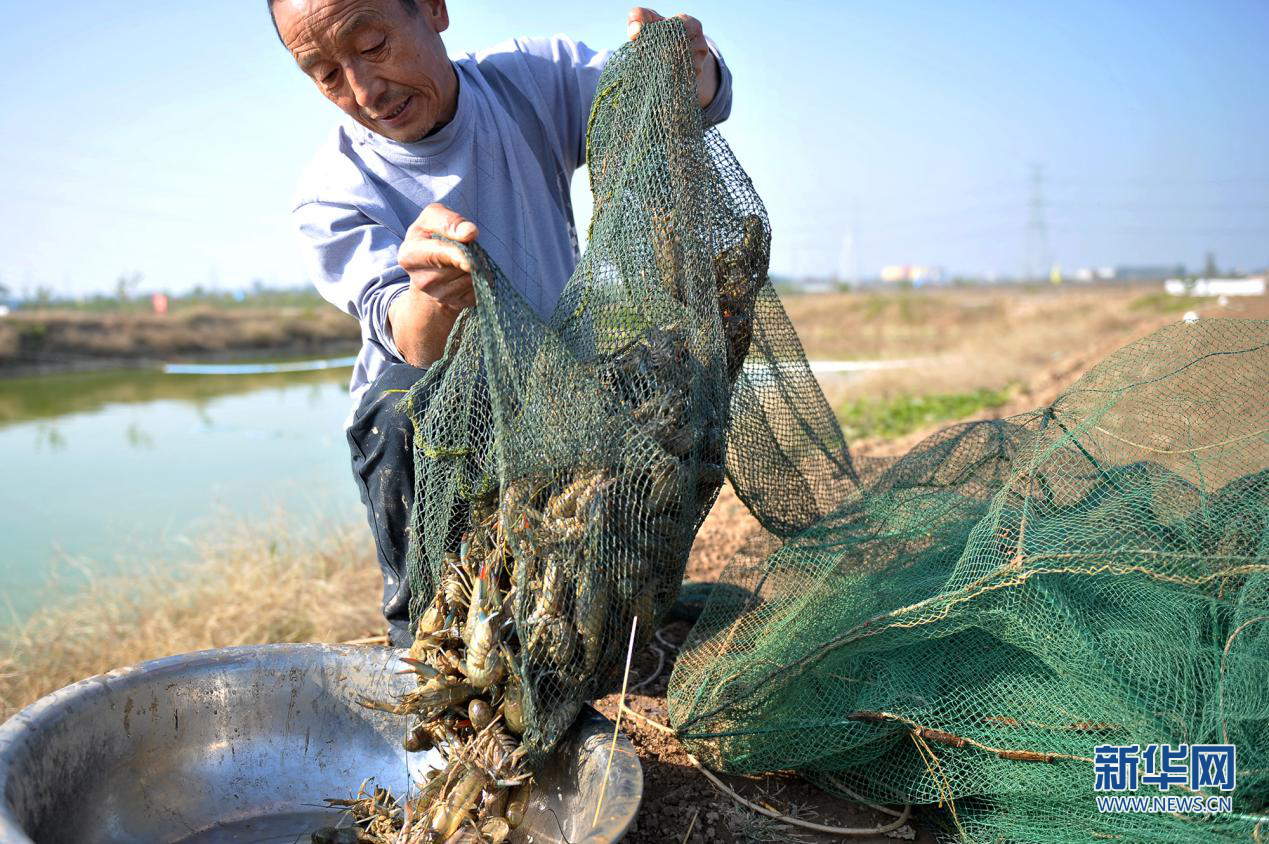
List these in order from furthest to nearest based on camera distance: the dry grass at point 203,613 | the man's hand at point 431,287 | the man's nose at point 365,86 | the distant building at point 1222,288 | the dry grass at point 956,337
→ 1. the distant building at point 1222,288
2. the dry grass at point 956,337
3. the dry grass at point 203,613
4. the man's nose at point 365,86
5. the man's hand at point 431,287

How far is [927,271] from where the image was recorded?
125 metres

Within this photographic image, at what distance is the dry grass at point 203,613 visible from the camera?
450 cm

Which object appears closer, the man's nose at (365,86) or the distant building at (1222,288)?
the man's nose at (365,86)

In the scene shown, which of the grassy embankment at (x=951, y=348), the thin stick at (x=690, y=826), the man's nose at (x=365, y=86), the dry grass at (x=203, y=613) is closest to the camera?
the thin stick at (x=690, y=826)

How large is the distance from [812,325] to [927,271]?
337ft

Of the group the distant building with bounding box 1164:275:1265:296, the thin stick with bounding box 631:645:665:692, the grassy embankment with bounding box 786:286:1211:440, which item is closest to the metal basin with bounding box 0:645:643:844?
the thin stick with bounding box 631:645:665:692

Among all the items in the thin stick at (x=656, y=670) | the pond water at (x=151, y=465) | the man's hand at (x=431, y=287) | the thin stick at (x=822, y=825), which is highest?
the man's hand at (x=431, y=287)

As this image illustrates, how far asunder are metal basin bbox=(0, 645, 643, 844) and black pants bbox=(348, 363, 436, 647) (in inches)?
7.8

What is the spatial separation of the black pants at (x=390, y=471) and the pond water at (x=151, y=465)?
3098mm

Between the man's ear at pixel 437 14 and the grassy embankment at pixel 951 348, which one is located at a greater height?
the man's ear at pixel 437 14

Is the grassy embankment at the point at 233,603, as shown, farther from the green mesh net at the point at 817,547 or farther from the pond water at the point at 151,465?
the green mesh net at the point at 817,547

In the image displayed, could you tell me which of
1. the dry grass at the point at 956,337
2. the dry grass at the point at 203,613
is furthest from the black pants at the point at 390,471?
the dry grass at the point at 956,337

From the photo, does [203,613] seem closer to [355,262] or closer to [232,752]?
[232,752]

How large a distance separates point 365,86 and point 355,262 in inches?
18.2
